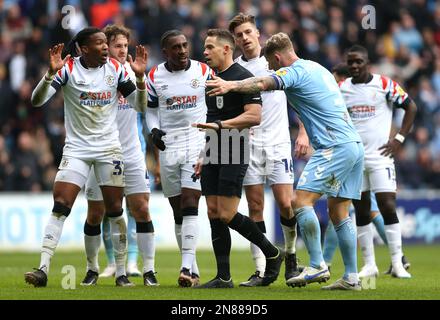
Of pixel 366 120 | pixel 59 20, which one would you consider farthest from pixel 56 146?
pixel 366 120

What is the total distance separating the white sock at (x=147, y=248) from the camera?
11719 mm

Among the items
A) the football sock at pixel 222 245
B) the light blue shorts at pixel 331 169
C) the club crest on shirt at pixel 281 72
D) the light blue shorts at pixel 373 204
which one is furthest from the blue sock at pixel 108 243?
the club crest on shirt at pixel 281 72

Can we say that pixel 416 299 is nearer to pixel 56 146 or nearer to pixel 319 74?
pixel 319 74

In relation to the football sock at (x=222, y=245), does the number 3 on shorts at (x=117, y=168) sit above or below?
above

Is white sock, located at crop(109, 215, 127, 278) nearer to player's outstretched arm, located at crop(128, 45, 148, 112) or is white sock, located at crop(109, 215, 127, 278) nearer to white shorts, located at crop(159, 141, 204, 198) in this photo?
white shorts, located at crop(159, 141, 204, 198)

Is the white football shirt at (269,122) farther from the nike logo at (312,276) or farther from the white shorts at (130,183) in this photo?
the nike logo at (312,276)

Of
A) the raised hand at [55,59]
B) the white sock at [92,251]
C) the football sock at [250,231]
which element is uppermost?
the raised hand at [55,59]

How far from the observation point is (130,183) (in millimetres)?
12086

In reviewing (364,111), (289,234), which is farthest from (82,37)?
(364,111)

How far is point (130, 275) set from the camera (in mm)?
13516

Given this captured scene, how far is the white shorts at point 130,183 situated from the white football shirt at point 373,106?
3.34 m

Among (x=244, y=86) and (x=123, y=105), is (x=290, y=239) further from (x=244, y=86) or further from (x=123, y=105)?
(x=123, y=105)

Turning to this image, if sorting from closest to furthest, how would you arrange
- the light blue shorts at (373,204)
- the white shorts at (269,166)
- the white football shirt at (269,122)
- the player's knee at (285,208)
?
the player's knee at (285,208) → the white shorts at (269,166) → the white football shirt at (269,122) → the light blue shorts at (373,204)
